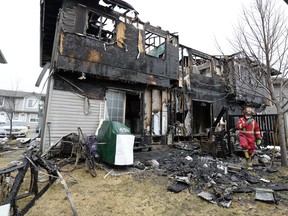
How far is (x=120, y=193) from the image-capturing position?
3.74 metres

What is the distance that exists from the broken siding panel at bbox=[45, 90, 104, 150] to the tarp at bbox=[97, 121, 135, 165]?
2.00m

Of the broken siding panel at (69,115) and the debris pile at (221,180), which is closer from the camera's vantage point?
the debris pile at (221,180)

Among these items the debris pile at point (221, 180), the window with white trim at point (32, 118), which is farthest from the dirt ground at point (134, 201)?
the window with white trim at point (32, 118)

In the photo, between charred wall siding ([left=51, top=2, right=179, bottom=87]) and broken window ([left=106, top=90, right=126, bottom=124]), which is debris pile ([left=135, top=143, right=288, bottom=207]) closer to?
broken window ([left=106, top=90, right=126, bottom=124])

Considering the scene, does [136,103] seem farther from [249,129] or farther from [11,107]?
[11,107]

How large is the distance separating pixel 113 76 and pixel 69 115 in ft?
8.48

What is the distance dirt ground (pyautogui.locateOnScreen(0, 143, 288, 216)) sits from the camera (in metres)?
2.98

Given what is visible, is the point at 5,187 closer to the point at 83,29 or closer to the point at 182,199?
the point at 182,199

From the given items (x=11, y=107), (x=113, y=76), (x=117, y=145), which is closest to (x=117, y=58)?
(x=113, y=76)

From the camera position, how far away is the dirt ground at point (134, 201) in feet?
9.79

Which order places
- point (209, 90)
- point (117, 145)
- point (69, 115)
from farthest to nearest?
point (209, 90)
point (69, 115)
point (117, 145)

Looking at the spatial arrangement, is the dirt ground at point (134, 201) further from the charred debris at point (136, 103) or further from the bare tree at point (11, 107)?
the bare tree at point (11, 107)

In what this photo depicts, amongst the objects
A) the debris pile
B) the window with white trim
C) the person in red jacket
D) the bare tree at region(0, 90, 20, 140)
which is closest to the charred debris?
the debris pile

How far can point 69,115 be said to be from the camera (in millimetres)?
6984
